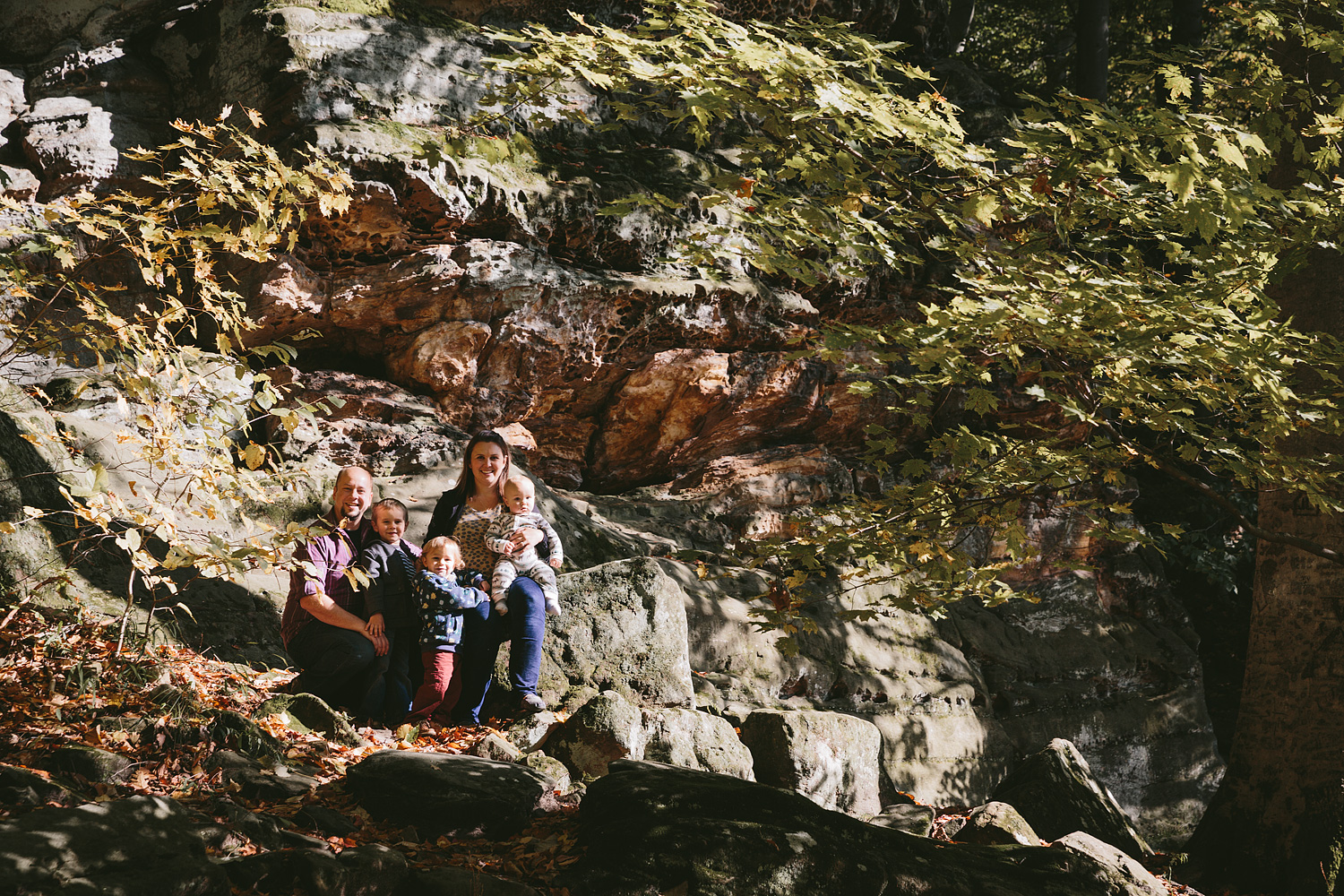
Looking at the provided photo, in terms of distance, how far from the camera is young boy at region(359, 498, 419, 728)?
15.2 ft

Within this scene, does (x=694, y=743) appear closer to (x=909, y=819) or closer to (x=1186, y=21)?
(x=909, y=819)

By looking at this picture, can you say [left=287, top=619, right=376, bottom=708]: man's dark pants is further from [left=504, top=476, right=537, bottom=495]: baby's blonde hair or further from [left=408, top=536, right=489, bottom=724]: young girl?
[left=504, top=476, right=537, bottom=495]: baby's blonde hair

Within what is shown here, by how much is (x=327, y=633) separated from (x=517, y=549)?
1055 mm

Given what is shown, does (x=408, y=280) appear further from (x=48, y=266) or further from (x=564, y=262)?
(x=48, y=266)

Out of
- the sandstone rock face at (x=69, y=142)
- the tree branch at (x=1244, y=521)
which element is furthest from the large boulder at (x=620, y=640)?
the sandstone rock face at (x=69, y=142)

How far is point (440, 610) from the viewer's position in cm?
463

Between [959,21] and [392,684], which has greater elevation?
[959,21]

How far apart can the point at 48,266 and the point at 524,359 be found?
12.8 ft

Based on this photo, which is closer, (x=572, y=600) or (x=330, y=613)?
(x=330, y=613)

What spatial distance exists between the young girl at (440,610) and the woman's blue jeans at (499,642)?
7 cm

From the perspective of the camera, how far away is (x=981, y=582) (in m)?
4.81

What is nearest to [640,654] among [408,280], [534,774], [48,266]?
[534,774]

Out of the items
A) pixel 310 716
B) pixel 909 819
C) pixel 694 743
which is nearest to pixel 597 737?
pixel 694 743

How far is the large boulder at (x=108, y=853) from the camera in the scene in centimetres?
231
